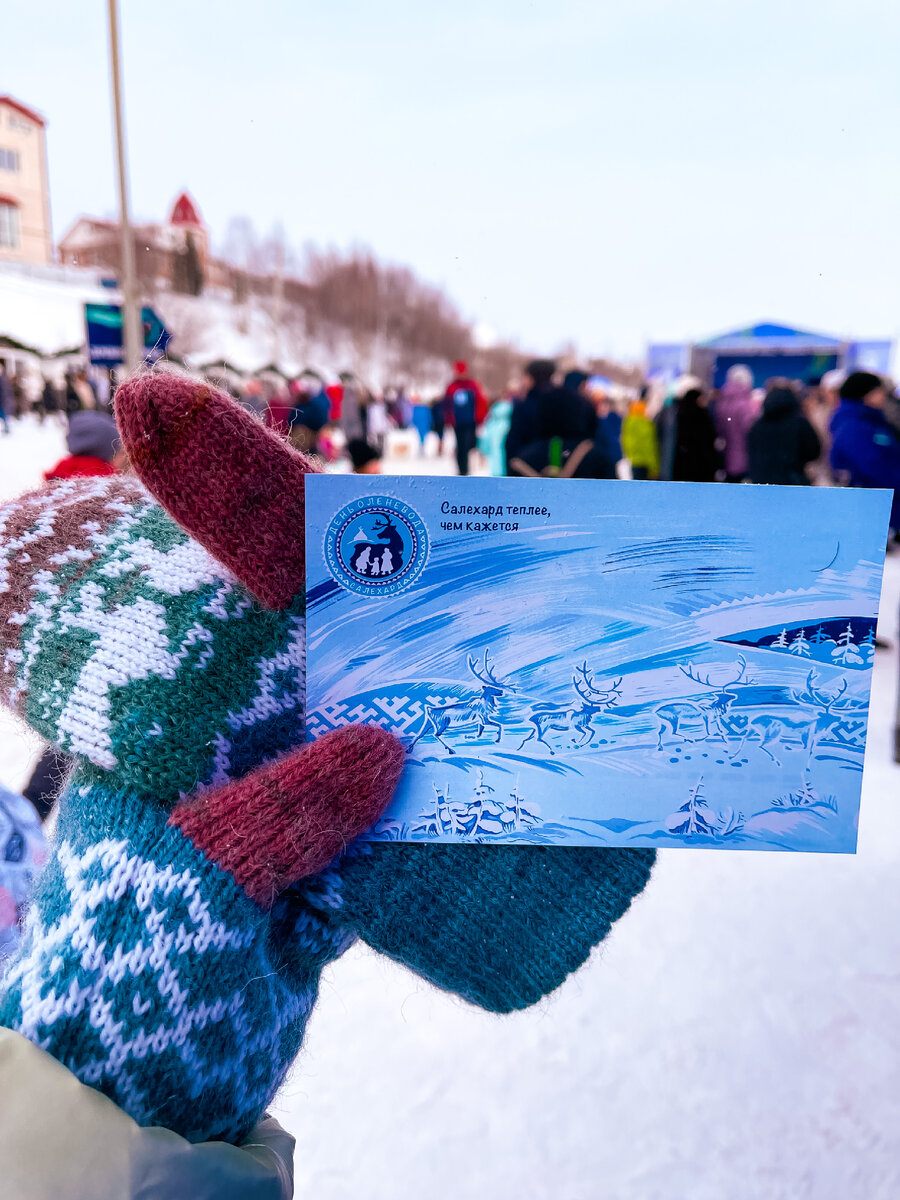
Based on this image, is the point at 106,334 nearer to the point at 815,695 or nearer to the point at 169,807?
the point at 169,807

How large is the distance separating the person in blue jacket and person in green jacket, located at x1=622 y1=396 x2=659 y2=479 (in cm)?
170

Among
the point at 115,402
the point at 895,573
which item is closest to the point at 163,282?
the point at 115,402

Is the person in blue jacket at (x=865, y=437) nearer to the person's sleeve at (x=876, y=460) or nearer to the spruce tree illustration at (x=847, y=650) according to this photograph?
the person's sleeve at (x=876, y=460)

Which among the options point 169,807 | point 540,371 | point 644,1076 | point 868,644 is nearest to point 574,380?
point 540,371

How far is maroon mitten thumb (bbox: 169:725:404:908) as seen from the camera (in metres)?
0.45

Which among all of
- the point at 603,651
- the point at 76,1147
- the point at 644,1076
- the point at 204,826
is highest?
the point at 603,651

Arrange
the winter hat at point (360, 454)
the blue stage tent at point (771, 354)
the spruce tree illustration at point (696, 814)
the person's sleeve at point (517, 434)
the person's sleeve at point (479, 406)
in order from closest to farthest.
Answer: the spruce tree illustration at point (696, 814) → the person's sleeve at point (517, 434) → the winter hat at point (360, 454) → the blue stage tent at point (771, 354) → the person's sleeve at point (479, 406)

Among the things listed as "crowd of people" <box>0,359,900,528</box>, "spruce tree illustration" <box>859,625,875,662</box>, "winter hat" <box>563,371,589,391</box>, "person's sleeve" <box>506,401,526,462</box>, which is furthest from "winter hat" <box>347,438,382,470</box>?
"spruce tree illustration" <box>859,625,875,662</box>

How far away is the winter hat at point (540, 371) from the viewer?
9.76 ft

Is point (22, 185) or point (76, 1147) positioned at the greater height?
point (22, 185)

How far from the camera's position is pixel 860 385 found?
92.9 inches

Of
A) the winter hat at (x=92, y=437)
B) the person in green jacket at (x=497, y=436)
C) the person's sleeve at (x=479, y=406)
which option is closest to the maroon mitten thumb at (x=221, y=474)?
the winter hat at (x=92, y=437)

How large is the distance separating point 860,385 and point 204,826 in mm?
2540

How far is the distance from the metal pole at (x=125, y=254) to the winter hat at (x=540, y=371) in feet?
6.44
